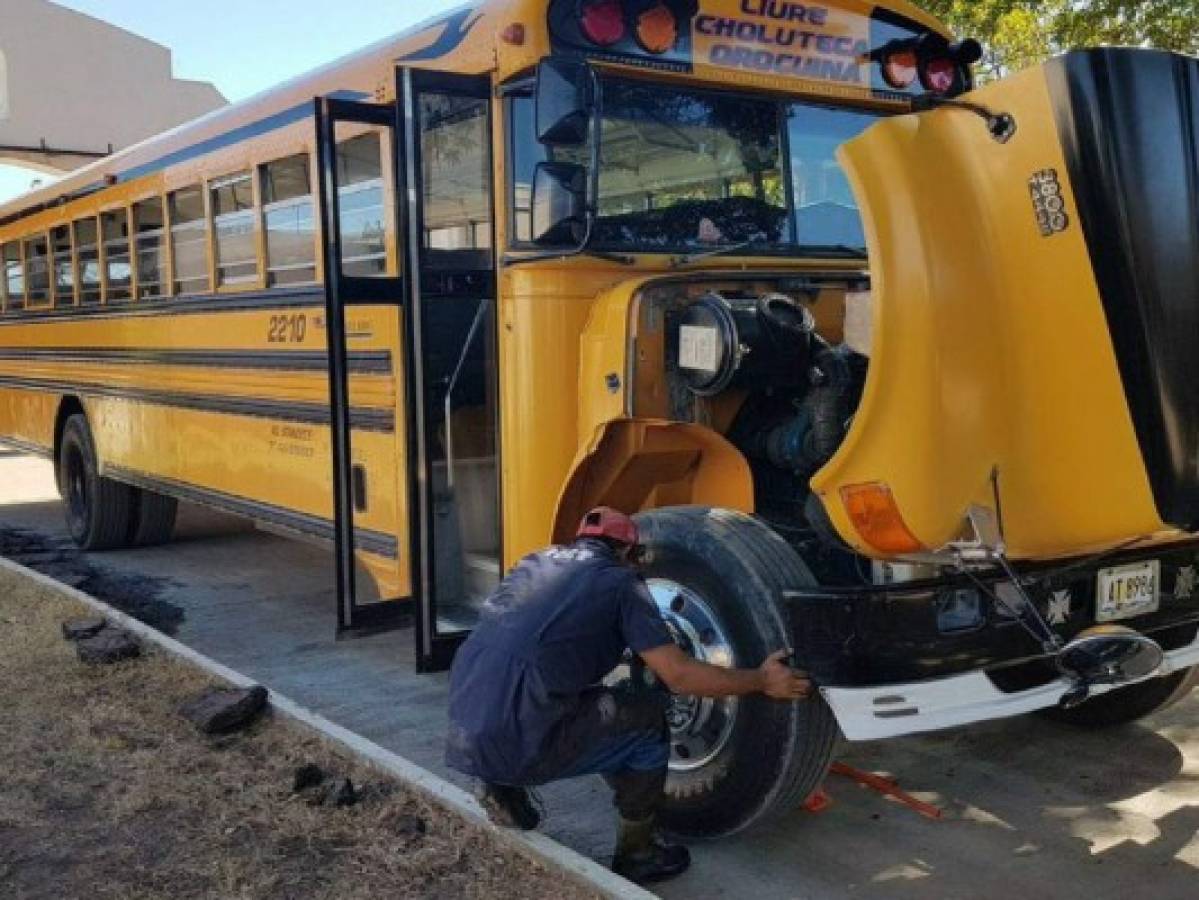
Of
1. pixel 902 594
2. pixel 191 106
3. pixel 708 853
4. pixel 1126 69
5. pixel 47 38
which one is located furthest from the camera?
pixel 191 106

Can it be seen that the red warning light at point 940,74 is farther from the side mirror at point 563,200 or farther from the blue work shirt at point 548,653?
the blue work shirt at point 548,653

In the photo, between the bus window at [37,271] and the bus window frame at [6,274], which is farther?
the bus window frame at [6,274]

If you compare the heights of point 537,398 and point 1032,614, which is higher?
point 537,398

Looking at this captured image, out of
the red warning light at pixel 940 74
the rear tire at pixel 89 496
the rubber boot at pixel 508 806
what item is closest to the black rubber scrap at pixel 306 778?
the rubber boot at pixel 508 806

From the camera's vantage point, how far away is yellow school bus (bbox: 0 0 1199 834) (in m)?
2.67

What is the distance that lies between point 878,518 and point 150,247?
5.34 m

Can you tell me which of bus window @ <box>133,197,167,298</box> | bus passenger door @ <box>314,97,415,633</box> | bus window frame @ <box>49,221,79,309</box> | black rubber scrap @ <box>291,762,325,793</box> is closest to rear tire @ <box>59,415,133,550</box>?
bus window frame @ <box>49,221,79,309</box>

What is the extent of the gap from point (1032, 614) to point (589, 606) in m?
1.05

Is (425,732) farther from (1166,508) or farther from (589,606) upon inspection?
(1166,508)

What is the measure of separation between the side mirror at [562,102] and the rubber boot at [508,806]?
1.77 metres

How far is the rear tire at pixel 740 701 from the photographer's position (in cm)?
310

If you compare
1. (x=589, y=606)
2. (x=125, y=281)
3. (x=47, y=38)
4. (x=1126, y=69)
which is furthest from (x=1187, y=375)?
(x=47, y=38)

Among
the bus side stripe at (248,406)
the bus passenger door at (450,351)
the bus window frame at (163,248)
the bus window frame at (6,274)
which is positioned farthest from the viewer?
the bus window frame at (6,274)

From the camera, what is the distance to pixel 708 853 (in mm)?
3406
